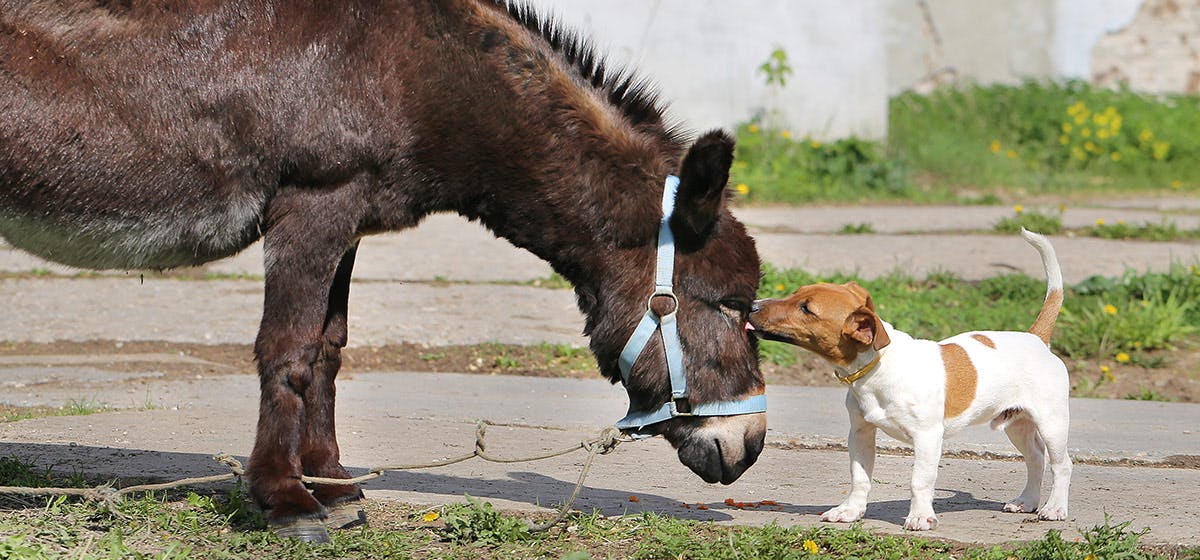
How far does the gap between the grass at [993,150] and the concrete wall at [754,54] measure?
0.27 meters

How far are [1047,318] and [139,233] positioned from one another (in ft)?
8.58

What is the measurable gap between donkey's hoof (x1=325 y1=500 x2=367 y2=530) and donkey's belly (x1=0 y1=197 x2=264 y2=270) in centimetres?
75

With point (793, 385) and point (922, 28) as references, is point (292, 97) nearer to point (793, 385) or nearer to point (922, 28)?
point (793, 385)

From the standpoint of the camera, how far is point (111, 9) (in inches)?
132

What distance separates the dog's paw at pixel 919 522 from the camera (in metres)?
3.55

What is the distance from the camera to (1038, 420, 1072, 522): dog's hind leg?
369cm

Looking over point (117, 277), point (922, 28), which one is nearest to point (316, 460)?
point (117, 277)

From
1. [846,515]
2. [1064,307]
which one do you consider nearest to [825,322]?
[846,515]

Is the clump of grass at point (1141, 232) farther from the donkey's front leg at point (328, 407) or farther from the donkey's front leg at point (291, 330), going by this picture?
the donkey's front leg at point (291, 330)

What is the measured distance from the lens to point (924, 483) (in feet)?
11.6

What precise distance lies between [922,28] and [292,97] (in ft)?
39.8

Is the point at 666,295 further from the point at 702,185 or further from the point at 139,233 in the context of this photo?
the point at 139,233

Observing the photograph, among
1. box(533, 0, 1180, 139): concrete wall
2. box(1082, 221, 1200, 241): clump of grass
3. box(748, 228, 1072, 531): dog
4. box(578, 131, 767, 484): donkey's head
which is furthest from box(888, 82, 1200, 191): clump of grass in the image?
box(578, 131, 767, 484): donkey's head

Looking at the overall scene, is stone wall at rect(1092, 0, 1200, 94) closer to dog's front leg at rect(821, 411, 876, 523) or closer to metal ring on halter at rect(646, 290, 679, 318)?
dog's front leg at rect(821, 411, 876, 523)
